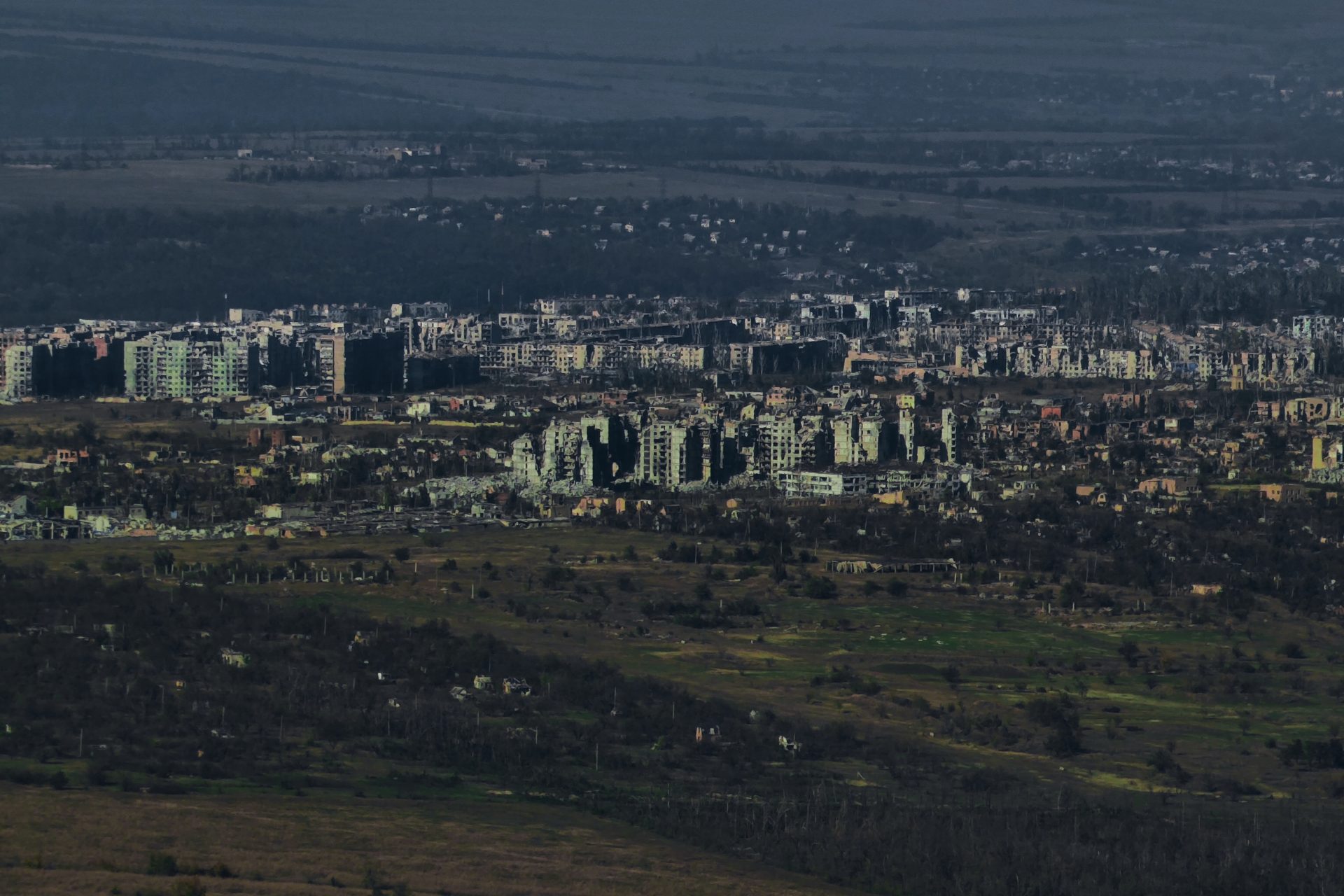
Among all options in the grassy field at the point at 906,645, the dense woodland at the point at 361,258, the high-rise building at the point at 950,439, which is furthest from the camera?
the dense woodland at the point at 361,258

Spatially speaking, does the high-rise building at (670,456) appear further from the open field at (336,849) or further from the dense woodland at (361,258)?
the dense woodland at (361,258)

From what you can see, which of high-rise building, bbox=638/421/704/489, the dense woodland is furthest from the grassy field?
the dense woodland

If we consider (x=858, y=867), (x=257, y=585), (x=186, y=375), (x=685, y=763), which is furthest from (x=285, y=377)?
(x=858, y=867)

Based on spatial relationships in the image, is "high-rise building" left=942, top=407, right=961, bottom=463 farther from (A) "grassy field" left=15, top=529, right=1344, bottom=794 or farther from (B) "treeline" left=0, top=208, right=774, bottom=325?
(B) "treeline" left=0, top=208, right=774, bottom=325

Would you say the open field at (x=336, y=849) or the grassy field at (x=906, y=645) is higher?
the grassy field at (x=906, y=645)

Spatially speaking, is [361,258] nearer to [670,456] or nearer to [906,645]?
[670,456]

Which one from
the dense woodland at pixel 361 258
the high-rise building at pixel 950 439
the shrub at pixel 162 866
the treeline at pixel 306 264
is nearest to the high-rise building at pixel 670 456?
the high-rise building at pixel 950 439

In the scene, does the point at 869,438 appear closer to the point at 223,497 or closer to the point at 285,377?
the point at 223,497
